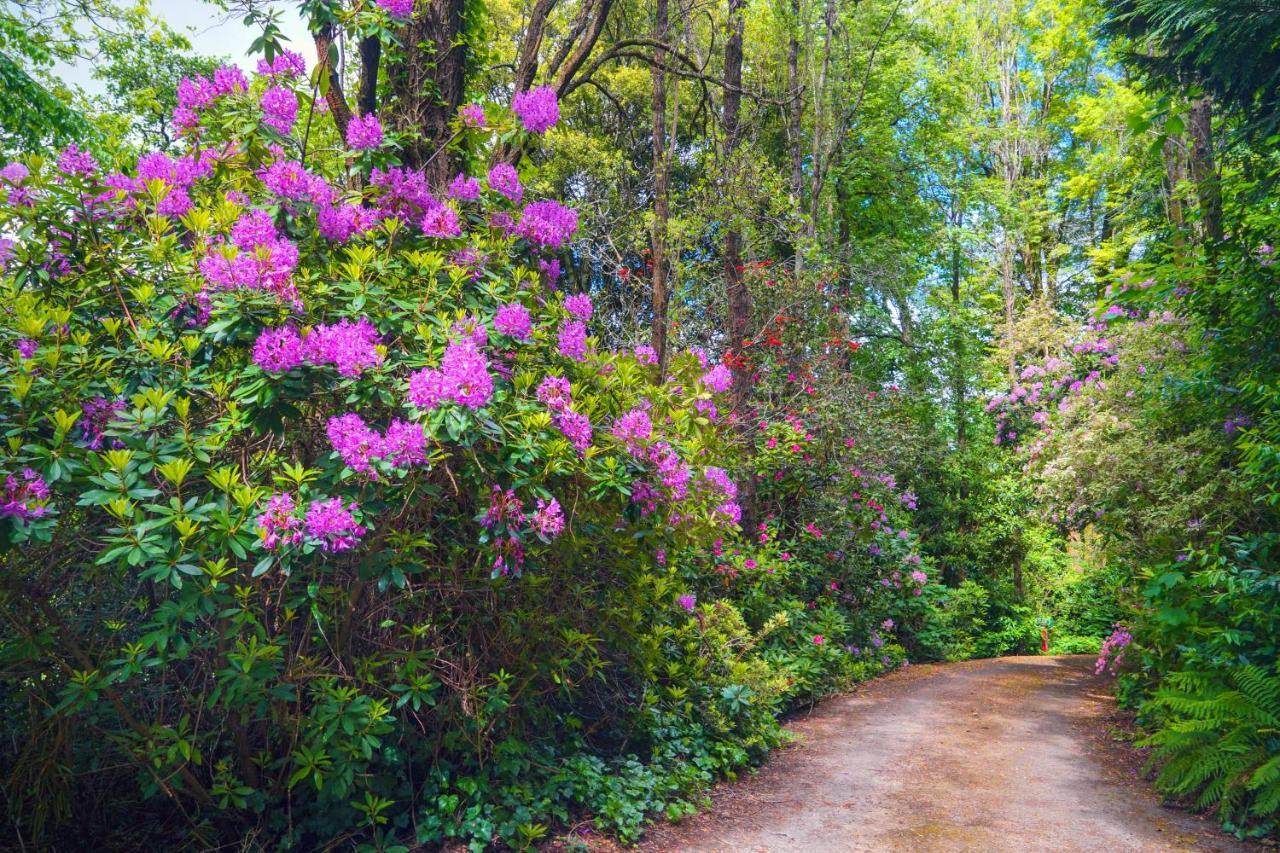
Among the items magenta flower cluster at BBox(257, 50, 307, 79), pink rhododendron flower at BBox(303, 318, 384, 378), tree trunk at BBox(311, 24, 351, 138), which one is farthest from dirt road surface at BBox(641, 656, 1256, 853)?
magenta flower cluster at BBox(257, 50, 307, 79)

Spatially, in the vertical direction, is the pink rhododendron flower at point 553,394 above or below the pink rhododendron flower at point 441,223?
below

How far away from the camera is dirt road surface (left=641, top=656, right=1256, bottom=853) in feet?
15.5

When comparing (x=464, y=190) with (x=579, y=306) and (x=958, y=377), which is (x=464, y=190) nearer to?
(x=579, y=306)

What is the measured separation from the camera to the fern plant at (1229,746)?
4781 millimetres

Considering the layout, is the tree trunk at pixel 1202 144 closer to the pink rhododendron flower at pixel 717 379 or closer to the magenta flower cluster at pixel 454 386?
the pink rhododendron flower at pixel 717 379

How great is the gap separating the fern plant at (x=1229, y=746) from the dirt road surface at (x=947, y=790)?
0.21 meters

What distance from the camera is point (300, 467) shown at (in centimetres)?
311

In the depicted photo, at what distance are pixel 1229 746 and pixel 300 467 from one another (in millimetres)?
5533

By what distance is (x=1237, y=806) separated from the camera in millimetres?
4914

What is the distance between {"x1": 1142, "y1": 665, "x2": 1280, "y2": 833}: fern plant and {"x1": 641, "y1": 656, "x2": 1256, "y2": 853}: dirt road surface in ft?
0.68

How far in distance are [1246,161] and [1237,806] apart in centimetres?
499

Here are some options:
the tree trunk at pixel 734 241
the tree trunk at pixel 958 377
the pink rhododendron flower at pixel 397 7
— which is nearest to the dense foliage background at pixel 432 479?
the pink rhododendron flower at pixel 397 7

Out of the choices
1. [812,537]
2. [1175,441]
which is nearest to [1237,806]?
[1175,441]

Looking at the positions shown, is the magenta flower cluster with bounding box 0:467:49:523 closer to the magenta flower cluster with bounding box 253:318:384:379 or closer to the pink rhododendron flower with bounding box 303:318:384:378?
the magenta flower cluster with bounding box 253:318:384:379
